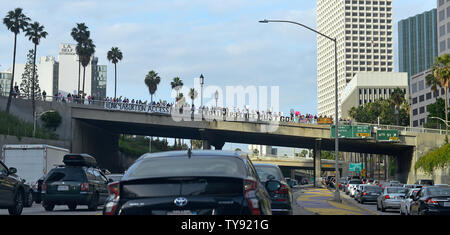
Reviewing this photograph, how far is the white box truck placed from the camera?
33188 mm

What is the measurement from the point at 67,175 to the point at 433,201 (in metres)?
12.6

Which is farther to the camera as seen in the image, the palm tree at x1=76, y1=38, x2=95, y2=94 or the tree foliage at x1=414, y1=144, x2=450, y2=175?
the palm tree at x1=76, y1=38, x2=95, y2=94

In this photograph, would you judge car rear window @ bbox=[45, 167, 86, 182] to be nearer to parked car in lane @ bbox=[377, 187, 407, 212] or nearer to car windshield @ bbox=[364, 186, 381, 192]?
parked car in lane @ bbox=[377, 187, 407, 212]

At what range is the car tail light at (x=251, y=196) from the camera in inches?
279

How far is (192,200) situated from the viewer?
273 inches

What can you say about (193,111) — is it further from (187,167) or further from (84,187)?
(187,167)

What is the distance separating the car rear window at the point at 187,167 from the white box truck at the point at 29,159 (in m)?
26.5

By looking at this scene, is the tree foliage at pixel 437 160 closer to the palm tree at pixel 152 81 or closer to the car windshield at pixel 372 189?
the car windshield at pixel 372 189

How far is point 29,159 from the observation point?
33500mm

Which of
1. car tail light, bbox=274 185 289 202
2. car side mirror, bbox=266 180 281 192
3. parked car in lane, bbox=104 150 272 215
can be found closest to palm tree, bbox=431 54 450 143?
car tail light, bbox=274 185 289 202

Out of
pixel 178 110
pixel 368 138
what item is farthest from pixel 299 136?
pixel 178 110

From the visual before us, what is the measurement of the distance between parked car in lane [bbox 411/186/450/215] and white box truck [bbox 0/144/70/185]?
19663mm
